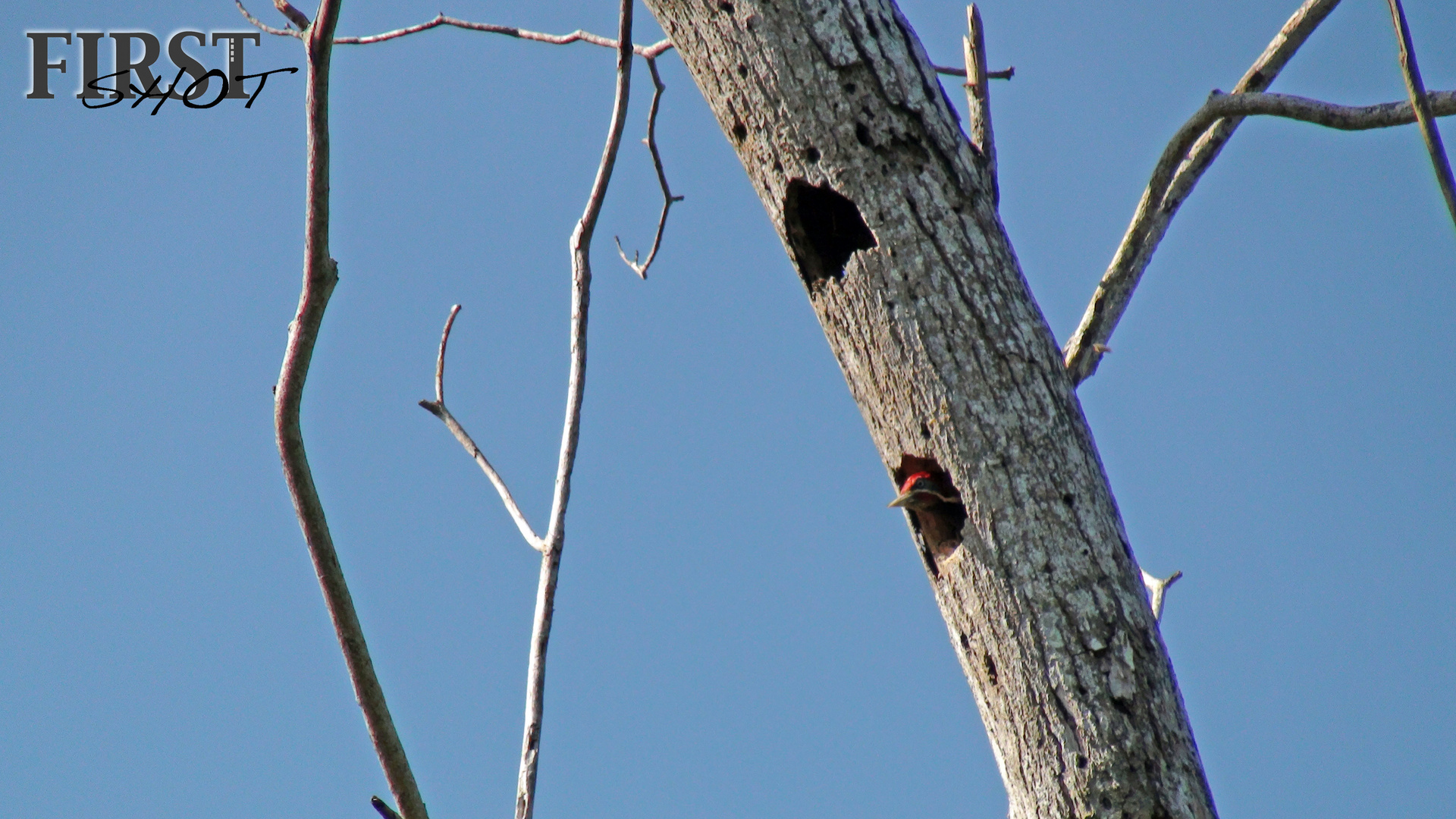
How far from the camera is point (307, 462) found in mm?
1319

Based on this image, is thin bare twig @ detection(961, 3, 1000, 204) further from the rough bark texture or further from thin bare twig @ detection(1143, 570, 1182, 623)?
thin bare twig @ detection(1143, 570, 1182, 623)

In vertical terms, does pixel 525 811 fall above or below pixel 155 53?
below

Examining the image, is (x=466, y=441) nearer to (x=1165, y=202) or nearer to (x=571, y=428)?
(x=571, y=428)

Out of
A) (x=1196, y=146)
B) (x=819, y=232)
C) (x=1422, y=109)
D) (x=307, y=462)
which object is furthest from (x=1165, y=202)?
(x=307, y=462)

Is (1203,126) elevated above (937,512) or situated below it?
above

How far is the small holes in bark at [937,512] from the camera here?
6.64ft

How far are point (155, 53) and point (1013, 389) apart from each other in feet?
21.6

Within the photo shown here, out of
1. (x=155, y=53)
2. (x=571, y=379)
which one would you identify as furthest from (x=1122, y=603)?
(x=155, y=53)

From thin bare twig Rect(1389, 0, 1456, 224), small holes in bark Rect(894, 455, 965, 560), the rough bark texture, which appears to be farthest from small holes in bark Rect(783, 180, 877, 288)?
thin bare twig Rect(1389, 0, 1456, 224)

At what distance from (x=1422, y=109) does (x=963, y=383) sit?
2.86ft

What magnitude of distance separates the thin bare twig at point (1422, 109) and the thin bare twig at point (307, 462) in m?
1.29

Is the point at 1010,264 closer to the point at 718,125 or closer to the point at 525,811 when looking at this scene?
the point at 718,125

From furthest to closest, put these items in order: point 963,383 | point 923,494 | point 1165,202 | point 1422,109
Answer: point 1165,202, point 923,494, point 963,383, point 1422,109

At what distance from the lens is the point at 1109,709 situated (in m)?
1.81
